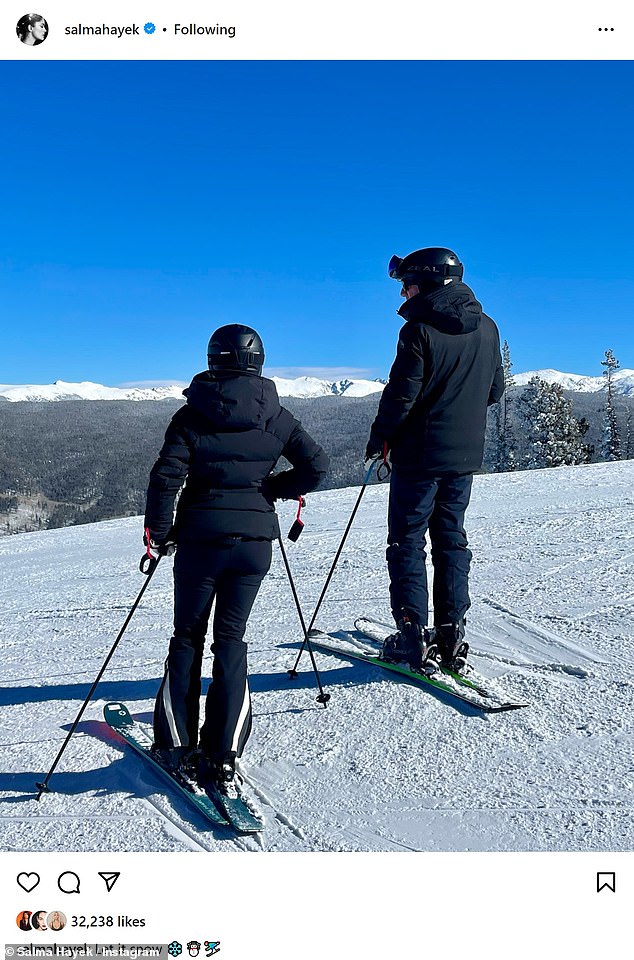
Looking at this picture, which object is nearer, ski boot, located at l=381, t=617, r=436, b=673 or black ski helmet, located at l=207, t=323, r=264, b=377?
black ski helmet, located at l=207, t=323, r=264, b=377

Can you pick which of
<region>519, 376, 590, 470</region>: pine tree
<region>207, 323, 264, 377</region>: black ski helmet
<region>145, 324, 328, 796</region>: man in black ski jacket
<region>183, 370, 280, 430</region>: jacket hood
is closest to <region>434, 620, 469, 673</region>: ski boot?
<region>145, 324, 328, 796</region>: man in black ski jacket

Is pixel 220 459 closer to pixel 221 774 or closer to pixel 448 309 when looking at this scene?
pixel 221 774

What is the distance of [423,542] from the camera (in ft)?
14.5

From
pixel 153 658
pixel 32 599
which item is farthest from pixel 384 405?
pixel 32 599

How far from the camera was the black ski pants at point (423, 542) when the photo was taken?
4324 mm

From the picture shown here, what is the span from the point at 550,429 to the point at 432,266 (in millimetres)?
38169

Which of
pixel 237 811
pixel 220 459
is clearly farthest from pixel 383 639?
pixel 220 459

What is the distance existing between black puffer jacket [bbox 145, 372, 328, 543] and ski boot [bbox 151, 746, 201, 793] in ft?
3.41

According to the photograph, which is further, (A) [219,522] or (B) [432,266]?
(B) [432,266]

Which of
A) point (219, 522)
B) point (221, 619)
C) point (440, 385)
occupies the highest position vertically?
point (440, 385)
